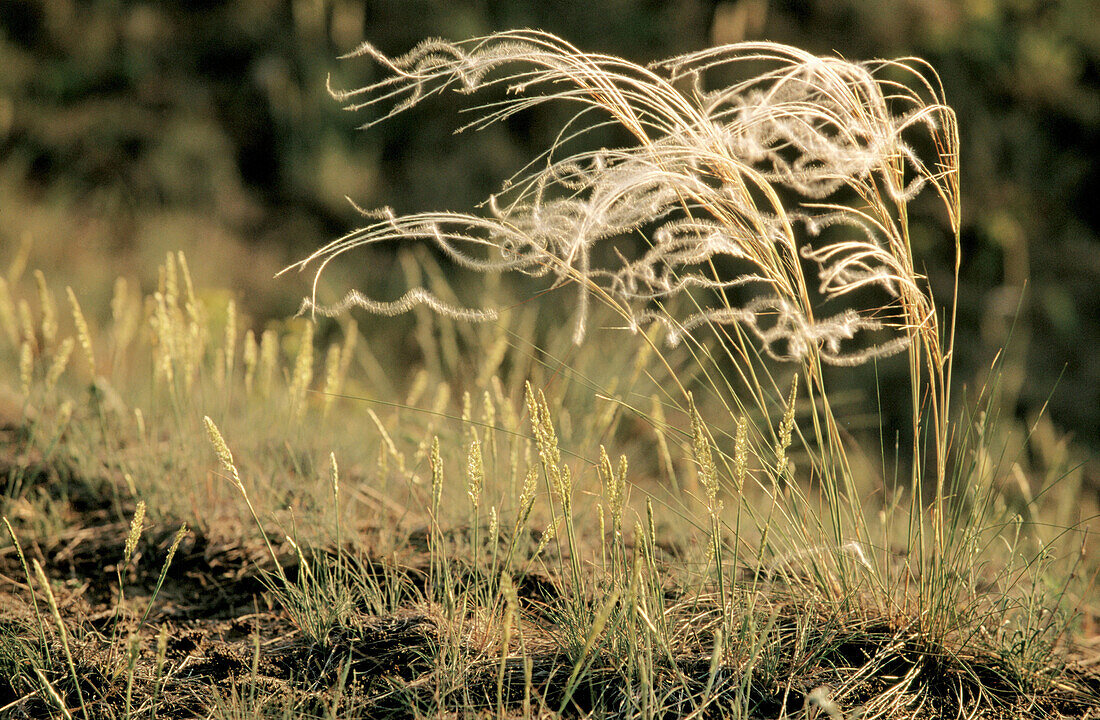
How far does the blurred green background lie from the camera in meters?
4.00

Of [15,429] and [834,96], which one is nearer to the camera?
[834,96]

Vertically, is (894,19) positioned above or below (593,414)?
above

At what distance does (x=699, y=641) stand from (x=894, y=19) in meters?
4.52

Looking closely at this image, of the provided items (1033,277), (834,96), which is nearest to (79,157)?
(834,96)

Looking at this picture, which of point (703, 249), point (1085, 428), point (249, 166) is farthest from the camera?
point (249, 166)

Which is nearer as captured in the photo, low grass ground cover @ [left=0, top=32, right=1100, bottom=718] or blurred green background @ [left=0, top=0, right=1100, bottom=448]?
low grass ground cover @ [left=0, top=32, right=1100, bottom=718]

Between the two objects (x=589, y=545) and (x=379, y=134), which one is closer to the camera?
(x=589, y=545)

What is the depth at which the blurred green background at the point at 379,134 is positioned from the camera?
4.00 meters

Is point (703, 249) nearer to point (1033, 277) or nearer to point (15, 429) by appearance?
point (15, 429)

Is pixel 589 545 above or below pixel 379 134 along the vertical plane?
below

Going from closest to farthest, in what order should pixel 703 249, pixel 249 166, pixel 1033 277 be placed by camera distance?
pixel 703 249
pixel 1033 277
pixel 249 166

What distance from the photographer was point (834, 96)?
127cm

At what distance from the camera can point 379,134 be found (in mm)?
4645

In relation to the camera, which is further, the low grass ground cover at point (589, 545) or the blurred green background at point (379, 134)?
the blurred green background at point (379, 134)
